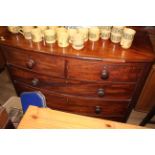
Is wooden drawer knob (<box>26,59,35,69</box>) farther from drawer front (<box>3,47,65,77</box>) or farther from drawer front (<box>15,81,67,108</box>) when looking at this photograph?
drawer front (<box>15,81,67,108</box>)

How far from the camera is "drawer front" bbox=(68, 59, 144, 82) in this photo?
3.66 feet

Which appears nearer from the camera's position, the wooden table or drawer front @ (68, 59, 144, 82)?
the wooden table

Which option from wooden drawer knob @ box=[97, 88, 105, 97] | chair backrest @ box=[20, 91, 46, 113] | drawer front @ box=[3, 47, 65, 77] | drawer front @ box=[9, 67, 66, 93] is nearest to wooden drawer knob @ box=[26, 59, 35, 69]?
drawer front @ box=[3, 47, 65, 77]

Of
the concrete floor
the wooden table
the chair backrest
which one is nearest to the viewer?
the wooden table

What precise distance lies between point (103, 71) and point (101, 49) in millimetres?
150

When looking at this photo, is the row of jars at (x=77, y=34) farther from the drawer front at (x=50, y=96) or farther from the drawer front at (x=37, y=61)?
the drawer front at (x=50, y=96)

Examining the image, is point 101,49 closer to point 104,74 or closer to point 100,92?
point 104,74

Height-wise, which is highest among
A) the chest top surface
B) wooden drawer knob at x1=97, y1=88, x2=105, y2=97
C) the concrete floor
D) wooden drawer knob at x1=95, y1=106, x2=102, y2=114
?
the chest top surface

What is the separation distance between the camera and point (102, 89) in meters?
1.29
